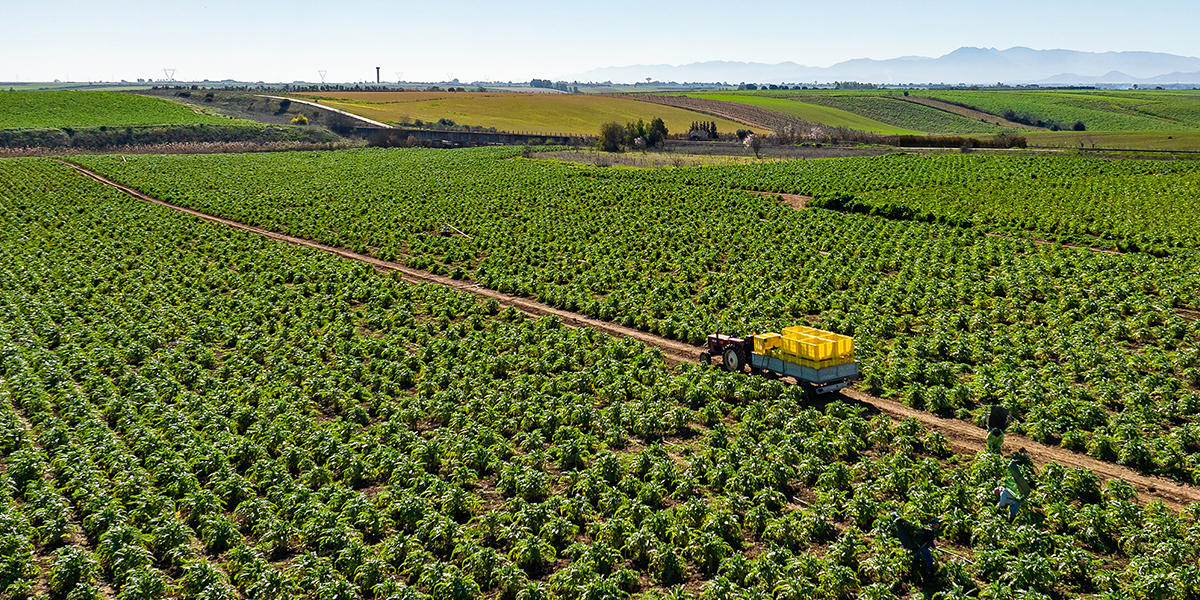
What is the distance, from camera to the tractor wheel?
21.4 metres

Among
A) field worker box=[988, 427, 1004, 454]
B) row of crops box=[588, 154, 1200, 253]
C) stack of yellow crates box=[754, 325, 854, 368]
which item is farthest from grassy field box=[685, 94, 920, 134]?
field worker box=[988, 427, 1004, 454]

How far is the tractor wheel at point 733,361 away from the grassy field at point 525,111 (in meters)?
127

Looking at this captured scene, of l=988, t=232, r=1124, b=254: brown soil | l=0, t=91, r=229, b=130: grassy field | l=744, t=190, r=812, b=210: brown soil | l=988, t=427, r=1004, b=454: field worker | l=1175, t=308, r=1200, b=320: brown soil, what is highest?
l=0, t=91, r=229, b=130: grassy field

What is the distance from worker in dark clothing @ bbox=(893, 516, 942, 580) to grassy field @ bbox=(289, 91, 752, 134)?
5345 inches

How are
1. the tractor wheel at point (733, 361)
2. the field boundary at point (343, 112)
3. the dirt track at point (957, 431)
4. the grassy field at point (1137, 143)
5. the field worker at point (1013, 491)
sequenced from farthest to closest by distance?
the field boundary at point (343, 112) → the grassy field at point (1137, 143) → the tractor wheel at point (733, 361) → the dirt track at point (957, 431) → the field worker at point (1013, 491)

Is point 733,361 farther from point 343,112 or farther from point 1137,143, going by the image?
point 343,112

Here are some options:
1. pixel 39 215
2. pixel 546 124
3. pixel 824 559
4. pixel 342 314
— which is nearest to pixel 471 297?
pixel 342 314

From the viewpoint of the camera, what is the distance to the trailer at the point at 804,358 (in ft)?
63.9

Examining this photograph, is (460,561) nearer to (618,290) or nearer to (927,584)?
(927,584)

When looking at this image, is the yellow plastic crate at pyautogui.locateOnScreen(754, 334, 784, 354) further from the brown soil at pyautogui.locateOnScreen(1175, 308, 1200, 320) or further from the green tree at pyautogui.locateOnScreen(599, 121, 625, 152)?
the green tree at pyautogui.locateOnScreen(599, 121, 625, 152)

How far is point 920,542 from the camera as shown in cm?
1273

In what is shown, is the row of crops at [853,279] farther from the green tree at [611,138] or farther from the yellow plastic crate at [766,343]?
the green tree at [611,138]

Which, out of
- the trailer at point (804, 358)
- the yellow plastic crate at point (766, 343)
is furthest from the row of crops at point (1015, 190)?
the yellow plastic crate at point (766, 343)

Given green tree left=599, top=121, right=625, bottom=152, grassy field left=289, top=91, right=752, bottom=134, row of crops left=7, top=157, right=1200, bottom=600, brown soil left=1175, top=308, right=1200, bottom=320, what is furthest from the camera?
grassy field left=289, top=91, right=752, bottom=134
